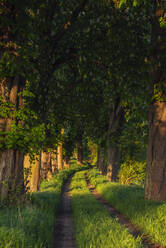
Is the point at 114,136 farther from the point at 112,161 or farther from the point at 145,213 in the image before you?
the point at 145,213

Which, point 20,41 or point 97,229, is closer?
point 97,229

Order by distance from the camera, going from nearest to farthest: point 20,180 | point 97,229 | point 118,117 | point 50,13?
point 97,229
point 20,180
point 50,13
point 118,117

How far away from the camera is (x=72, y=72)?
11625 mm

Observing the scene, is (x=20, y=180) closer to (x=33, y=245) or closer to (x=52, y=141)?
(x=52, y=141)

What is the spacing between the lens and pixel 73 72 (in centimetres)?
1146

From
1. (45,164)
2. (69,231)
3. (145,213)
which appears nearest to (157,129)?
(145,213)

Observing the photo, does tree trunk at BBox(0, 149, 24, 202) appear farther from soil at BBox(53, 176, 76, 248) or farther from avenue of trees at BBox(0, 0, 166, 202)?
soil at BBox(53, 176, 76, 248)

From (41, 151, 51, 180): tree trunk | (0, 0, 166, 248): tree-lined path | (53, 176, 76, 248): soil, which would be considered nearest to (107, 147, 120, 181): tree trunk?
(41, 151, 51, 180): tree trunk

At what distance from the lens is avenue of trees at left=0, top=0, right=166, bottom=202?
8375 millimetres

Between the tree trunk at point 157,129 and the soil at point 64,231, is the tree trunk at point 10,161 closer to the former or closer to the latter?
the soil at point 64,231

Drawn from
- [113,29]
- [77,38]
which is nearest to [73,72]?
[77,38]

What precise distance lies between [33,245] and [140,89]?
7.61 m

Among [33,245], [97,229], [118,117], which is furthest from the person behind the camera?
[118,117]

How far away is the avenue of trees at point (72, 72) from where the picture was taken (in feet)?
27.5
